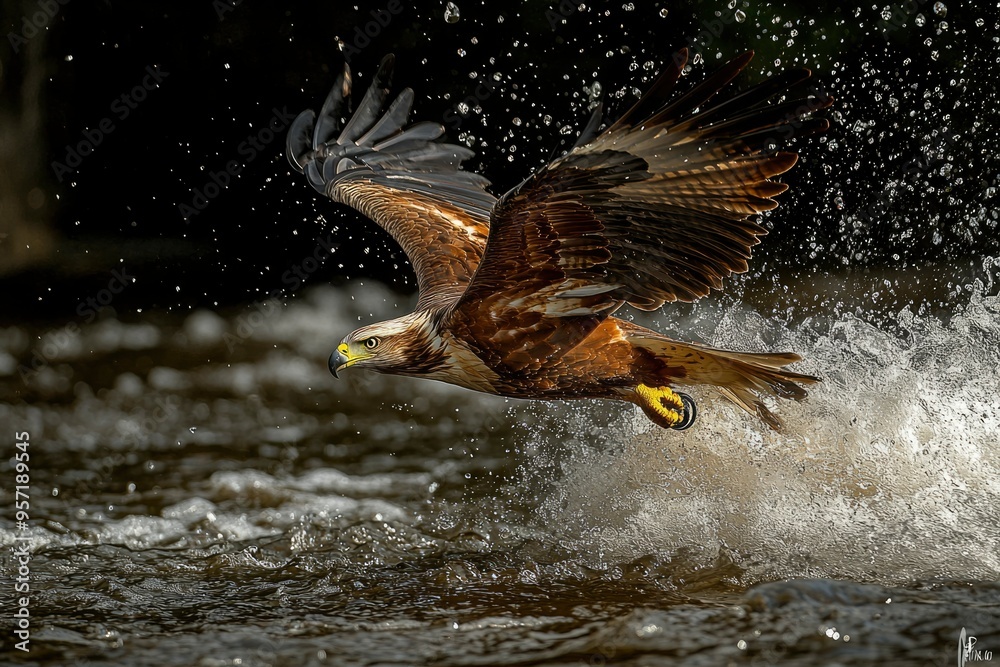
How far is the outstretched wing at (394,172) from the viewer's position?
4.45 m

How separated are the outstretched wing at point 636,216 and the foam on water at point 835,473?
0.99m

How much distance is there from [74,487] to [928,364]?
4076 millimetres

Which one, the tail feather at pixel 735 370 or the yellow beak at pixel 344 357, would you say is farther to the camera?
the tail feather at pixel 735 370

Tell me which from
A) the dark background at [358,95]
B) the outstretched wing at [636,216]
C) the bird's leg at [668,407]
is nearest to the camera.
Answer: the outstretched wing at [636,216]

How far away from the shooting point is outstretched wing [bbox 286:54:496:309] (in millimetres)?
4453

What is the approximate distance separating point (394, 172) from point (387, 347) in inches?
55.1

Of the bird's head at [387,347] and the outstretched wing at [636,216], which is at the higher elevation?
the outstretched wing at [636,216]

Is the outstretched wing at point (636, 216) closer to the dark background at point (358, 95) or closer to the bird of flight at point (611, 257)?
the bird of flight at point (611, 257)

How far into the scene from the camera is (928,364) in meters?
4.79

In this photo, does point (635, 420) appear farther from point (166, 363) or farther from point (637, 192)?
point (166, 363)

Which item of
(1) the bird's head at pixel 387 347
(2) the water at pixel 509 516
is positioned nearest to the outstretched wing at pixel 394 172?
(1) the bird's head at pixel 387 347

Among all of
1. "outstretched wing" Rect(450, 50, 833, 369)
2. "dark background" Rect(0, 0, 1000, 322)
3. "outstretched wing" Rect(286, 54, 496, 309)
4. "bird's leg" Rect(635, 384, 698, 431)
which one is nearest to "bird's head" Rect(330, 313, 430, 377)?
"outstretched wing" Rect(450, 50, 833, 369)

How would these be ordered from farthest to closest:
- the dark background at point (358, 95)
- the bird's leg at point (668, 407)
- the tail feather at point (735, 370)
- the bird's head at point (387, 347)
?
the dark background at point (358, 95) < the bird's leg at point (668, 407) < the tail feather at point (735, 370) < the bird's head at point (387, 347)

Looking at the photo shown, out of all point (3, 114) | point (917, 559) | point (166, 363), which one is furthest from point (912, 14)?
point (3, 114)
